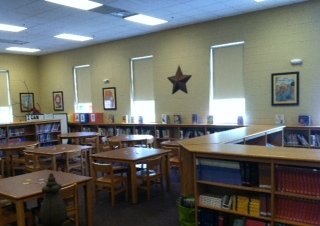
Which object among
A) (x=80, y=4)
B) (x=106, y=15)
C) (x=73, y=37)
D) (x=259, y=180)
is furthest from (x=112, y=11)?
(x=259, y=180)

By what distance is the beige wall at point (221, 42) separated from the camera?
5.79 m

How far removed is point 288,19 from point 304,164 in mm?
4209

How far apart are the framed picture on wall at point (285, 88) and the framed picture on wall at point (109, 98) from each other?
474cm

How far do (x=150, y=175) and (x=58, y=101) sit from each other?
691cm

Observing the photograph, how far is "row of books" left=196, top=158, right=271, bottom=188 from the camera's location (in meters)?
2.98

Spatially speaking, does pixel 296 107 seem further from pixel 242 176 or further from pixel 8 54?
pixel 8 54

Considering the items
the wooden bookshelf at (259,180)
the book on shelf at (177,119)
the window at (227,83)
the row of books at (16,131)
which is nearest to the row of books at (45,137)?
the row of books at (16,131)

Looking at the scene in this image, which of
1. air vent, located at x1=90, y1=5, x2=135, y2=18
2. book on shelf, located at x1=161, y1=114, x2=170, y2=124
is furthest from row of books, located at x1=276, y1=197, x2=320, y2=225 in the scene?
book on shelf, located at x1=161, y1=114, x2=170, y2=124

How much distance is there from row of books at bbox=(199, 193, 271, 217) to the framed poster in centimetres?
915

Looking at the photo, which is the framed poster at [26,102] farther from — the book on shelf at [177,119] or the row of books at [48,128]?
the book on shelf at [177,119]

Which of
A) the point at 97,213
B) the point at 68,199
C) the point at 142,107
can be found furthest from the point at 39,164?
the point at 142,107

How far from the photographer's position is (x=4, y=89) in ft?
33.3

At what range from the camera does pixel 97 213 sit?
171 inches

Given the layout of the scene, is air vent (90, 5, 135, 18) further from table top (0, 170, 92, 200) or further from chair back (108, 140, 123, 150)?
table top (0, 170, 92, 200)
